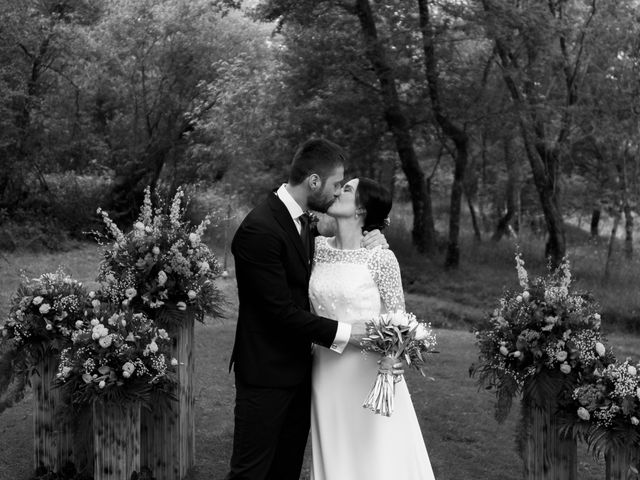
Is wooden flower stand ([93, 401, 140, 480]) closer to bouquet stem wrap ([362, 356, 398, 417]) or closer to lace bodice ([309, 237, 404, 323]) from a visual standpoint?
lace bodice ([309, 237, 404, 323])

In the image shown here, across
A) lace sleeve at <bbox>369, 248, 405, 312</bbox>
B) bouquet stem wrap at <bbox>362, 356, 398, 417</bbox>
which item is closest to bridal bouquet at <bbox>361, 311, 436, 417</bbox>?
bouquet stem wrap at <bbox>362, 356, 398, 417</bbox>

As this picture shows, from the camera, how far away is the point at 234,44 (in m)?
22.5

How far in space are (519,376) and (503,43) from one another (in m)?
12.7

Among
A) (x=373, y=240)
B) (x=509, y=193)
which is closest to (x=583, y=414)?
(x=373, y=240)

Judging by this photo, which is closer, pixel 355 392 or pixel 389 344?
pixel 389 344

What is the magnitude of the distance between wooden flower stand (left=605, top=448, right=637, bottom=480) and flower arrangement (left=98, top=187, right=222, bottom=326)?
2.60 m

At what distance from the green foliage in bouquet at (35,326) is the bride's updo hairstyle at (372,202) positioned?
6.29ft

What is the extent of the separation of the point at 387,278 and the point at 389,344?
1.37 feet

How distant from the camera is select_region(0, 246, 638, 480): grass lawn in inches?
240

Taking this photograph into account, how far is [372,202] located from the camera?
4473 mm

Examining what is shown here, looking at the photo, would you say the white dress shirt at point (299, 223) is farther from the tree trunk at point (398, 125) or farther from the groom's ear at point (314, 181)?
the tree trunk at point (398, 125)

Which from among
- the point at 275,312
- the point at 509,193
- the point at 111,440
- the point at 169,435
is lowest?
the point at 169,435

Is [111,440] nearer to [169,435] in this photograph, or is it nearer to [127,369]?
[127,369]

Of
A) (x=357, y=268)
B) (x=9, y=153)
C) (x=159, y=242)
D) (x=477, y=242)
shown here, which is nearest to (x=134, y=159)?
(x=9, y=153)
